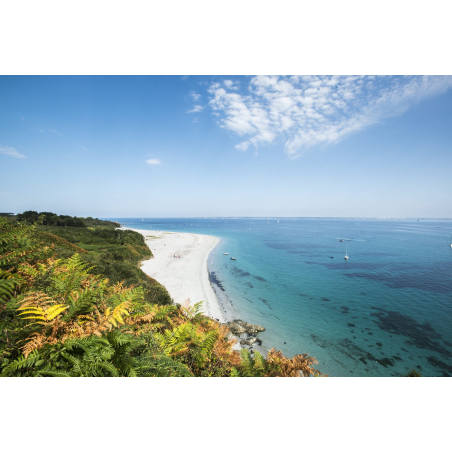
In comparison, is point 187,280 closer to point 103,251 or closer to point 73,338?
point 103,251

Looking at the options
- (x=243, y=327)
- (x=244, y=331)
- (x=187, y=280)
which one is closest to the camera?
(x=244, y=331)

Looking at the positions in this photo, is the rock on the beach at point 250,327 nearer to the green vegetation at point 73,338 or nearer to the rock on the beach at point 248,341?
the rock on the beach at point 248,341

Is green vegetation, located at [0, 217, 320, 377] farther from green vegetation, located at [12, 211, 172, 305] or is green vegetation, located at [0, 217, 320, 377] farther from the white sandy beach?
the white sandy beach

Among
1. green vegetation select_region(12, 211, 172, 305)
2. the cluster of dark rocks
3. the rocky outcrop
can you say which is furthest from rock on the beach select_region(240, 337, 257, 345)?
green vegetation select_region(12, 211, 172, 305)

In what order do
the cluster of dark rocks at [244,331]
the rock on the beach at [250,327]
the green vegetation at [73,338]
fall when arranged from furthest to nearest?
the rock on the beach at [250,327] → the cluster of dark rocks at [244,331] → the green vegetation at [73,338]

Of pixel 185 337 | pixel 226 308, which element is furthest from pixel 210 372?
pixel 226 308

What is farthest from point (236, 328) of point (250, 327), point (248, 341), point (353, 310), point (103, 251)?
point (103, 251)

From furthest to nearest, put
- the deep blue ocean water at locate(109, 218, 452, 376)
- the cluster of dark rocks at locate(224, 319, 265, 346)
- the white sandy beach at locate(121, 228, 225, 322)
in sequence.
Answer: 1. the white sandy beach at locate(121, 228, 225, 322)
2. the cluster of dark rocks at locate(224, 319, 265, 346)
3. the deep blue ocean water at locate(109, 218, 452, 376)

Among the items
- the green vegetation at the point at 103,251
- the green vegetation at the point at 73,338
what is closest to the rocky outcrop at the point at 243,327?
the green vegetation at the point at 103,251
